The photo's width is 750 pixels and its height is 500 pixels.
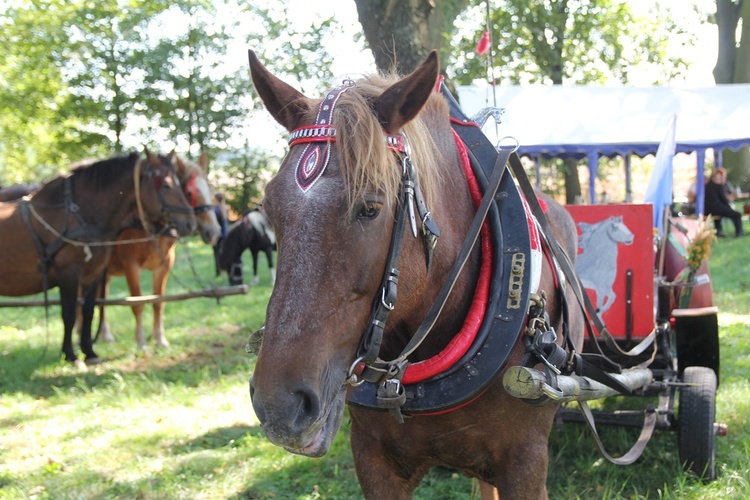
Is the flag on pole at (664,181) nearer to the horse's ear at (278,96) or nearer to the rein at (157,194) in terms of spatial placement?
the horse's ear at (278,96)

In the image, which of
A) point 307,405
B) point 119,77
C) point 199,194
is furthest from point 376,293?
point 119,77

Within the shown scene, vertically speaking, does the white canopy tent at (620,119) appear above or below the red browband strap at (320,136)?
above

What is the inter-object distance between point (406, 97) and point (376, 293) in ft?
1.63

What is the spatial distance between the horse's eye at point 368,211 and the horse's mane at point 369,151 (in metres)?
0.03

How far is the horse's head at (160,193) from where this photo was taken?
21.8 ft

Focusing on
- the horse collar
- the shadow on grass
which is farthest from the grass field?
the horse collar

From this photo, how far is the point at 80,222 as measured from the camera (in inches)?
250

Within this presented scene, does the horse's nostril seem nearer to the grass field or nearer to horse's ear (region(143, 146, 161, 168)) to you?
the grass field

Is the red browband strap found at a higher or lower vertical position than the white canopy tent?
lower

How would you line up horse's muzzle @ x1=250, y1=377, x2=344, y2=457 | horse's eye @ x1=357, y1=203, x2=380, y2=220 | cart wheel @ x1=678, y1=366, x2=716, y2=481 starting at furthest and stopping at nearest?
cart wheel @ x1=678, y1=366, x2=716, y2=481 → horse's eye @ x1=357, y1=203, x2=380, y2=220 → horse's muzzle @ x1=250, y1=377, x2=344, y2=457

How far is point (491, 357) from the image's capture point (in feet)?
5.99

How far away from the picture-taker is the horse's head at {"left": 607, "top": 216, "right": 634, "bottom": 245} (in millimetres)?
3410

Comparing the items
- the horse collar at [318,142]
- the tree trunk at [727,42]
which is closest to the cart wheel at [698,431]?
the horse collar at [318,142]

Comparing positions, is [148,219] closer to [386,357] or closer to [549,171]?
[386,357]
